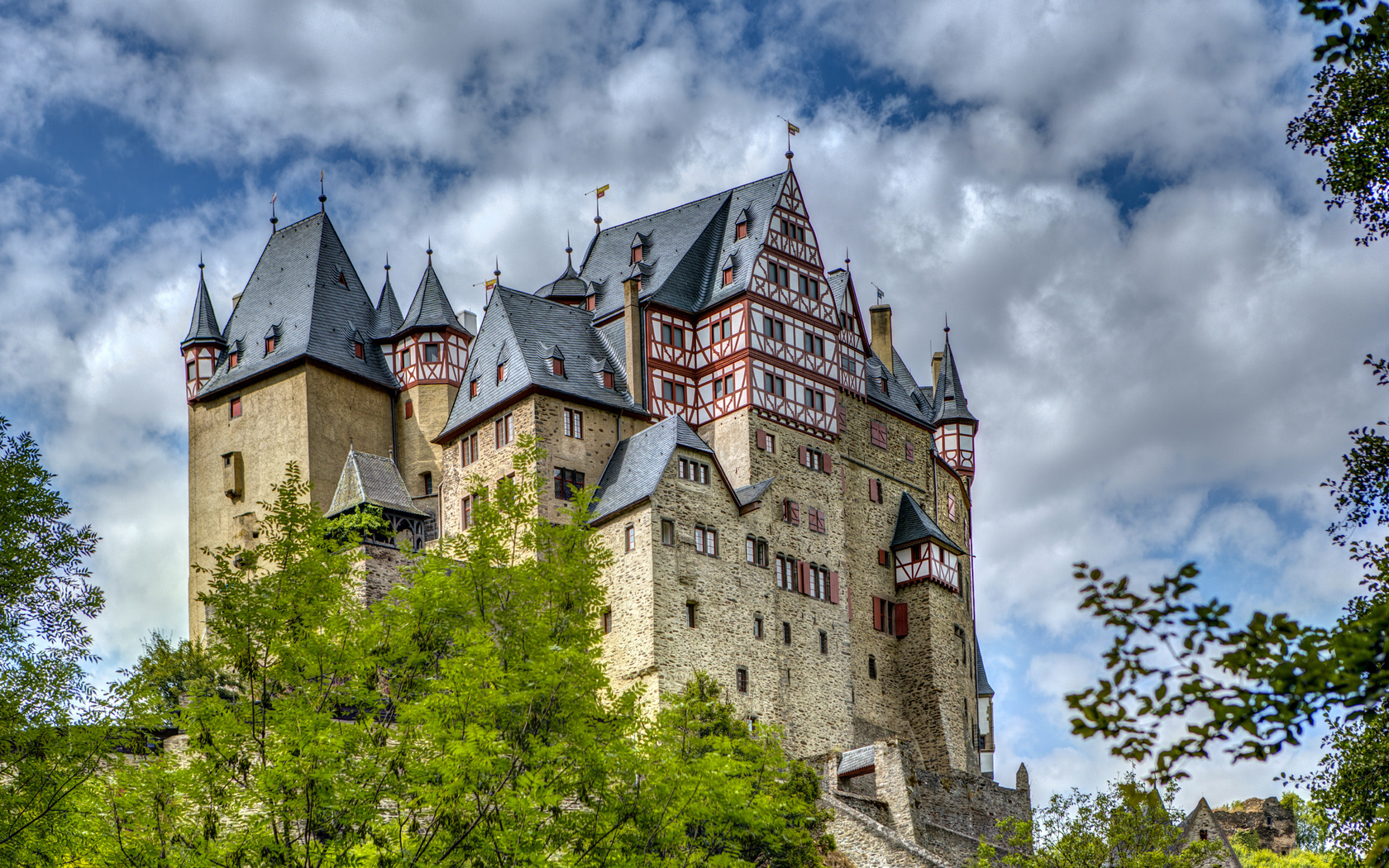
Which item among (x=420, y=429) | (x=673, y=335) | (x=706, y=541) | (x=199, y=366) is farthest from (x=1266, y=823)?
(x=199, y=366)

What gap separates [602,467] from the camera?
2119 inches

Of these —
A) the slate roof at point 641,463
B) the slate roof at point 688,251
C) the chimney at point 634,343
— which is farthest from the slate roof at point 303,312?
the slate roof at point 641,463

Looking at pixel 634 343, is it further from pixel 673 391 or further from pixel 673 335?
pixel 673 391

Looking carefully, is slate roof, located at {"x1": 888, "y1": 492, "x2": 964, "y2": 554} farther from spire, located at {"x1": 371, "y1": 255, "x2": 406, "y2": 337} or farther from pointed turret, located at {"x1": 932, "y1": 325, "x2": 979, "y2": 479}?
spire, located at {"x1": 371, "y1": 255, "x2": 406, "y2": 337}

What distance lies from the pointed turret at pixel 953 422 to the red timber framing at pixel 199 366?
30.8 m

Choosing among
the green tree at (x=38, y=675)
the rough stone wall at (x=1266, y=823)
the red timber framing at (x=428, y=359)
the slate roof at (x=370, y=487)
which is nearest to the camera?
the green tree at (x=38, y=675)

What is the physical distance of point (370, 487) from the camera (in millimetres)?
54844

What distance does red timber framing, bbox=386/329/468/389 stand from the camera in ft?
205

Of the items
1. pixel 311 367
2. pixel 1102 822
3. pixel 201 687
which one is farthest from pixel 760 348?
pixel 201 687

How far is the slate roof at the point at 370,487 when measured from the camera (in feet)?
177

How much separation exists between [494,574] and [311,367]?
34.6m

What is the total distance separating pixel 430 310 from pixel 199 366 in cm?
951

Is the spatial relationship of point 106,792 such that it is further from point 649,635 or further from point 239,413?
point 239,413

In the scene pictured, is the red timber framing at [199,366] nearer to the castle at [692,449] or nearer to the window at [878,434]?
the castle at [692,449]
